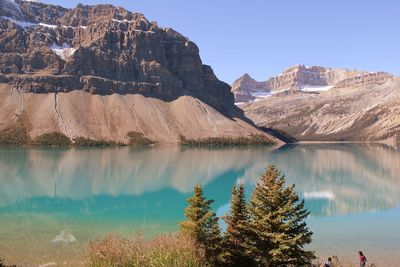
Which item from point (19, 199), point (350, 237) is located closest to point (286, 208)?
point (350, 237)

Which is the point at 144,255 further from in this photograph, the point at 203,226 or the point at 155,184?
the point at 155,184

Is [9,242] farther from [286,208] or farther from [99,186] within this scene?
[99,186]

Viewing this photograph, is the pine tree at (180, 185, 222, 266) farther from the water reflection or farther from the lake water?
the water reflection

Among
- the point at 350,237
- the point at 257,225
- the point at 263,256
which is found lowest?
the point at 350,237

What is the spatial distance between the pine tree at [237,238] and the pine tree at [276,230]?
0.59 meters

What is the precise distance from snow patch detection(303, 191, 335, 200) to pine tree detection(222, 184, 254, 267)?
55533 millimetres

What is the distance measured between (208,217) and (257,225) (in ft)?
10.1

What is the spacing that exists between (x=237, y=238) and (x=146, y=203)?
45.7 meters

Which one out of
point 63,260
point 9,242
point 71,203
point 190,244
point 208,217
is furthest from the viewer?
point 71,203

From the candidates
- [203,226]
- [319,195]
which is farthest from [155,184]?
[203,226]

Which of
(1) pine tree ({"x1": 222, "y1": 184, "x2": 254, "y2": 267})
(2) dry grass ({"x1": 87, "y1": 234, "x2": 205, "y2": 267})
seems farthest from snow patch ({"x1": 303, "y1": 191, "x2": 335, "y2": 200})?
(2) dry grass ({"x1": 87, "y1": 234, "x2": 205, "y2": 267})

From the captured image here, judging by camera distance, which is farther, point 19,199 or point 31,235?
point 19,199

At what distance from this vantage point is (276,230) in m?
22.5

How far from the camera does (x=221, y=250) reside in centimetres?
2277
